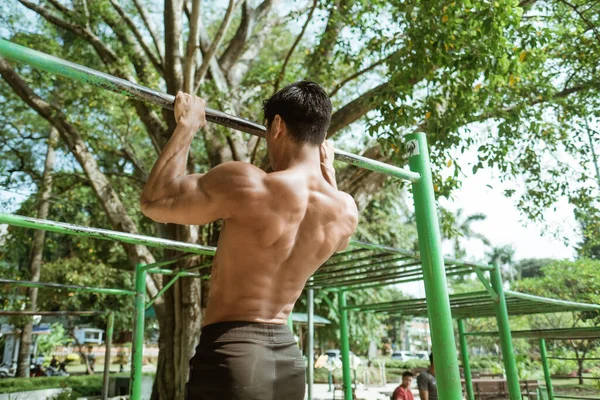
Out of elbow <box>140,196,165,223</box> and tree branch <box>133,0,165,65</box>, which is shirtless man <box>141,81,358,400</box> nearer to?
elbow <box>140,196,165,223</box>

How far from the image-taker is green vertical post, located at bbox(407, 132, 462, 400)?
1.99 m

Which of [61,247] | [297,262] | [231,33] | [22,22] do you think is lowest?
[297,262]

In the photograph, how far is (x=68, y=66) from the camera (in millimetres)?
1530

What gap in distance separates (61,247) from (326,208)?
2233 cm

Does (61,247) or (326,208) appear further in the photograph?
(61,247)

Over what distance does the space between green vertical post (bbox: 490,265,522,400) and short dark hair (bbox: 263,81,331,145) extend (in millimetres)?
3147

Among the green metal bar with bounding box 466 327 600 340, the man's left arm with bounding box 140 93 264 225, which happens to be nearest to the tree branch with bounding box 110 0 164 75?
the man's left arm with bounding box 140 93 264 225

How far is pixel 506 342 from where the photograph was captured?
4066 mm

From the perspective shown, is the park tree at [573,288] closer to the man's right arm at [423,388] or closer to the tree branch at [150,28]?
the man's right arm at [423,388]

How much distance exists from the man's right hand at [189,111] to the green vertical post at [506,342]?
340 cm

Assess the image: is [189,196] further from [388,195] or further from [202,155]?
[388,195]

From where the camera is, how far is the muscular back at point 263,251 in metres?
1.46

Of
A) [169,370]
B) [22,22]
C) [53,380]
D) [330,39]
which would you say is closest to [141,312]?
[169,370]

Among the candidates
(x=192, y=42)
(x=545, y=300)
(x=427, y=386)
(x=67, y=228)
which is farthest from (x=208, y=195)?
(x=427, y=386)
